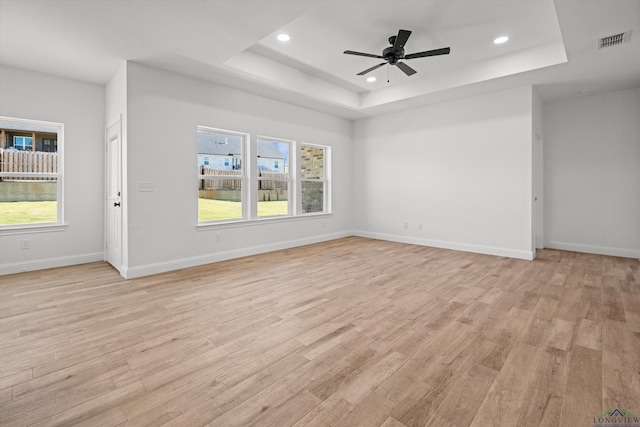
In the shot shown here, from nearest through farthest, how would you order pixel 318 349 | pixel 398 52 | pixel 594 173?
pixel 318 349
pixel 398 52
pixel 594 173

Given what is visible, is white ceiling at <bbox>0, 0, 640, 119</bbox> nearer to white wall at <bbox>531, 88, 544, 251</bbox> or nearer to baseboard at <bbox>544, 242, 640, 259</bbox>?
white wall at <bbox>531, 88, 544, 251</bbox>

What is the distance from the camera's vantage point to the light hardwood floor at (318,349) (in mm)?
1566

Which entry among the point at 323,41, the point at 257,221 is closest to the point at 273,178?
the point at 257,221

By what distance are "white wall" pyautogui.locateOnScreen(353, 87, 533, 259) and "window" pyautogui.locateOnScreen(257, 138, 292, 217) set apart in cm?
204

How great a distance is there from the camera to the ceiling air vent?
129 inches

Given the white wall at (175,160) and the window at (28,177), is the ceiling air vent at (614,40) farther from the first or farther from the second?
the window at (28,177)

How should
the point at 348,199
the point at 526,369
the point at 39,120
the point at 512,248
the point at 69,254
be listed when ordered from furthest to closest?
the point at 348,199
the point at 512,248
the point at 69,254
the point at 39,120
the point at 526,369

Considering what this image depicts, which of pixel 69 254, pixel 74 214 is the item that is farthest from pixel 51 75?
pixel 69 254

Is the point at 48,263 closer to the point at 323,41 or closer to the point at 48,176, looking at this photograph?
the point at 48,176

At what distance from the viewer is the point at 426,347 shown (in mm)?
2195

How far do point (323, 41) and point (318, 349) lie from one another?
12.3ft

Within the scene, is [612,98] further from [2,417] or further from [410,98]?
[2,417]

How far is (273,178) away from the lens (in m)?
5.89

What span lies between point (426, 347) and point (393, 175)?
4.93 meters
